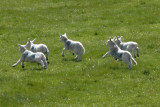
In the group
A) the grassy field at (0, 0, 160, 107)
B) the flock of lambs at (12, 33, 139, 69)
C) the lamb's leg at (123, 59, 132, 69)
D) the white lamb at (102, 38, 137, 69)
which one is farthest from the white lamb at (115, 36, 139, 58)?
the lamb's leg at (123, 59, 132, 69)

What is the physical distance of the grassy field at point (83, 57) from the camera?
24.5 metres

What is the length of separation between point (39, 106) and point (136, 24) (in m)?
20.1

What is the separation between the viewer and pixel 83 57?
31.7 meters

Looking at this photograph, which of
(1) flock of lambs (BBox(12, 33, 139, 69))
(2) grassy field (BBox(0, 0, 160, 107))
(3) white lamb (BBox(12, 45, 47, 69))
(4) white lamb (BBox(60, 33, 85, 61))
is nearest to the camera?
(2) grassy field (BBox(0, 0, 160, 107))

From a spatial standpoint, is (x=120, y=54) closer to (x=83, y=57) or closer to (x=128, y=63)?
(x=128, y=63)

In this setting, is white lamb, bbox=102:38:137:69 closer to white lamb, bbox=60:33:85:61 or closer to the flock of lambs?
the flock of lambs

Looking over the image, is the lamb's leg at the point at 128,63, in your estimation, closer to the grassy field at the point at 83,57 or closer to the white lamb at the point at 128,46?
the grassy field at the point at 83,57

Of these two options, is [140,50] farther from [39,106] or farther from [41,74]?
[39,106]

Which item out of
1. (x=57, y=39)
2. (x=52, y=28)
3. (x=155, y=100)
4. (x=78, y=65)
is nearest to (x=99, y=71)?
(x=78, y=65)

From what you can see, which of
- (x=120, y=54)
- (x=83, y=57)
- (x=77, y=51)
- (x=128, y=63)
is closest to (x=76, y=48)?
(x=77, y=51)

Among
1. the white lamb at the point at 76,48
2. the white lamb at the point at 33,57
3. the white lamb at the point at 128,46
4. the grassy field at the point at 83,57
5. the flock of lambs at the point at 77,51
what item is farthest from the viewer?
the white lamb at the point at 128,46

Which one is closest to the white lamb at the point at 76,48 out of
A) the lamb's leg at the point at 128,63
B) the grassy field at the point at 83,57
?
the grassy field at the point at 83,57

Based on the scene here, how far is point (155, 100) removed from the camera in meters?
23.8

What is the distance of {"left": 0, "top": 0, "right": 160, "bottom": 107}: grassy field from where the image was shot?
24.5 m
